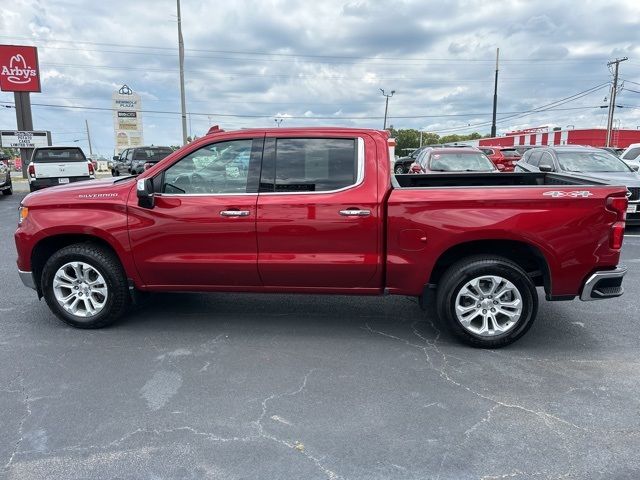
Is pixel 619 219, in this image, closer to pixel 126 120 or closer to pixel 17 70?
pixel 17 70

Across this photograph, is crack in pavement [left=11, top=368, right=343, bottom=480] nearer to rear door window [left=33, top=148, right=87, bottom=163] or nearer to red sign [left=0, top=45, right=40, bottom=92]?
rear door window [left=33, top=148, right=87, bottom=163]

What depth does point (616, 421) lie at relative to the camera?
3.23 metres

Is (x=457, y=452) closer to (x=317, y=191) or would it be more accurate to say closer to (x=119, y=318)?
(x=317, y=191)

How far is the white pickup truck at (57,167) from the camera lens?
1506 cm

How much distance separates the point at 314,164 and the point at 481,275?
173 cm

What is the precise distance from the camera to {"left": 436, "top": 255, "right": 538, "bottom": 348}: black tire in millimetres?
4223

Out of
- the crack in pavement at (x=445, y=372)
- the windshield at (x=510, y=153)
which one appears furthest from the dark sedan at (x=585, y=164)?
the windshield at (x=510, y=153)

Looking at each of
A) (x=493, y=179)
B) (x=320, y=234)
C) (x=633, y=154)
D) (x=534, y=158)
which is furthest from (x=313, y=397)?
(x=633, y=154)

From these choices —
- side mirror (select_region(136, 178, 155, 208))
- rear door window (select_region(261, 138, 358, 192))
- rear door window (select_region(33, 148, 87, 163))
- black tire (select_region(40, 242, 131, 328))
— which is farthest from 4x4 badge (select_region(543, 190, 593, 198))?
rear door window (select_region(33, 148, 87, 163))

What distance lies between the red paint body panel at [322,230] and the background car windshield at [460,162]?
8.43 m

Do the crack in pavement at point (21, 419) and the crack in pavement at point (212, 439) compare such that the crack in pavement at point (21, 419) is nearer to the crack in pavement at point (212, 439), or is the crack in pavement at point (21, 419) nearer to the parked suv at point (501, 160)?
the crack in pavement at point (212, 439)

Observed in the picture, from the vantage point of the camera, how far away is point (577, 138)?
5372 centimetres

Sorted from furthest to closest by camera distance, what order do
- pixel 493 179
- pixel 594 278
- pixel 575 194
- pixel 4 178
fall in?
pixel 4 178 < pixel 493 179 < pixel 594 278 < pixel 575 194

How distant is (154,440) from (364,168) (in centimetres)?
267
